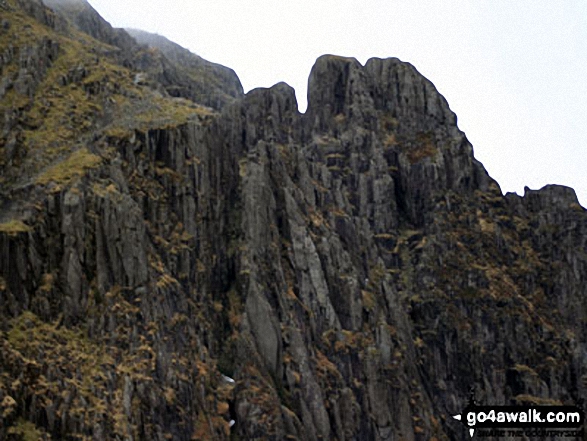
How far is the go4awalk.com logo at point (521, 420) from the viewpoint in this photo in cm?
8094

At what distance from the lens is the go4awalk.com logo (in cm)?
8094

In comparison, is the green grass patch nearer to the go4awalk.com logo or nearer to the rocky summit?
the rocky summit

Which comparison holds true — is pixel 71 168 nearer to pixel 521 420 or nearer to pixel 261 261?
pixel 261 261

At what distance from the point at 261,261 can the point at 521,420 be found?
36715mm

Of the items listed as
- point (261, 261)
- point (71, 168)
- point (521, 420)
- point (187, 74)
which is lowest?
point (521, 420)

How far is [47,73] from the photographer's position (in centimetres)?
6944

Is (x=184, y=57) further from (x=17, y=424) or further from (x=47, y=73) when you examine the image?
(x=17, y=424)

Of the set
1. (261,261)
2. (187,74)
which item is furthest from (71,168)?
(187,74)

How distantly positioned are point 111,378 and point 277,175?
32310 mm

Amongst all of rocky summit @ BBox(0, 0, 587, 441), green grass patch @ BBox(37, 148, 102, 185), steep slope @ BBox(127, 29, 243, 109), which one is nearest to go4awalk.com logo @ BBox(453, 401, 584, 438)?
rocky summit @ BBox(0, 0, 587, 441)

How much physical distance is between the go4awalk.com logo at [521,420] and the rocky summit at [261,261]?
→ 1296mm

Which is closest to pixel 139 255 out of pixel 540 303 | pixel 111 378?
pixel 111 378

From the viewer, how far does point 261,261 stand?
70062 mm

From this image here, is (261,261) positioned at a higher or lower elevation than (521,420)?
higher
